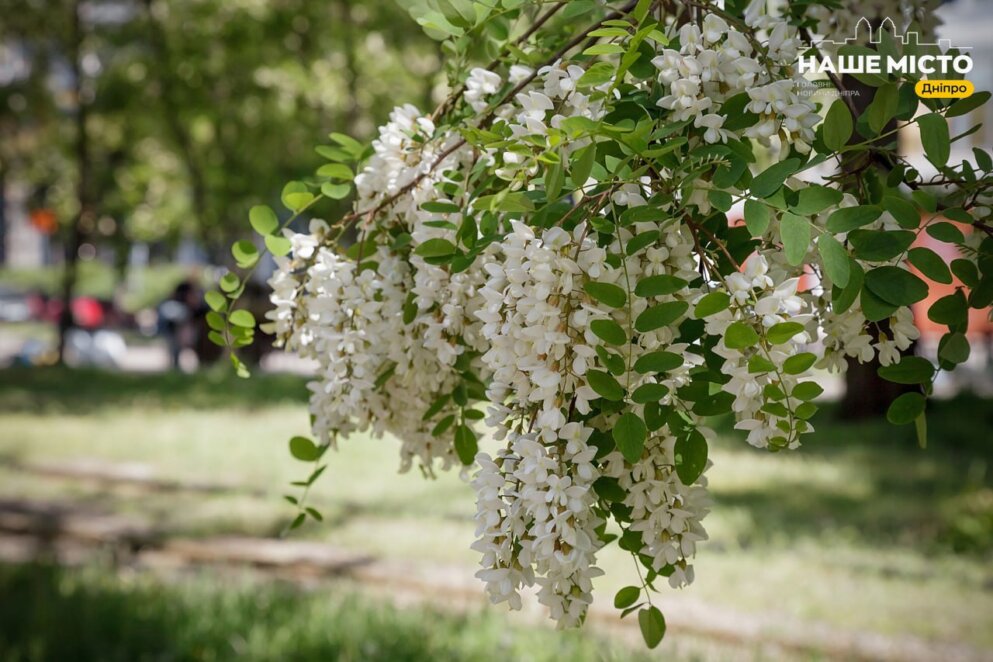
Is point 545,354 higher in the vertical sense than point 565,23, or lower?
lower

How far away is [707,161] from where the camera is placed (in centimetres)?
125

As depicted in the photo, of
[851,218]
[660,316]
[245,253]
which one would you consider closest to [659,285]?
[660,316]

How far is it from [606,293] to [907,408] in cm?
45

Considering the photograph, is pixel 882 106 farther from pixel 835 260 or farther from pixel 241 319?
pixel 241 319

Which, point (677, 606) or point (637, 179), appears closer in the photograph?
point (637, 179)

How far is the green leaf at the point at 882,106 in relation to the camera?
118 centimetres

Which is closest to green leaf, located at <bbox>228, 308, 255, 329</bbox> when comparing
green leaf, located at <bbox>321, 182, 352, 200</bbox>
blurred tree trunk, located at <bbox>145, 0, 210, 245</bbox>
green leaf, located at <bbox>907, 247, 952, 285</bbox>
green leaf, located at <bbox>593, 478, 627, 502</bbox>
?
green leaf, located at <bbox>321, 182, 352, 200</bbox>

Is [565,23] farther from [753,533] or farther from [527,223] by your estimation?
[753,533]

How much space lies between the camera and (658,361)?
3.75 ft

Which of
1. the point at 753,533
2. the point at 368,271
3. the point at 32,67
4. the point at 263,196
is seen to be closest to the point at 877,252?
the point at 368,271

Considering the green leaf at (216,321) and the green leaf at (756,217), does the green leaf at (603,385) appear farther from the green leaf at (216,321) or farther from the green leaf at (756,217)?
the green leaf at (216,321)

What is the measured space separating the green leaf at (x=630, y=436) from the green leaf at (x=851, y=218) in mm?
325

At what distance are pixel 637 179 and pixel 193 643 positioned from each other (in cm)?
274

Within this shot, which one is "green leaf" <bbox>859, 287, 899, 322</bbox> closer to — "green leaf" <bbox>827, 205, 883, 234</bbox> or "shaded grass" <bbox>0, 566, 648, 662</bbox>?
"green leaf" <bbox>827, 205, 883, 234</bbox>
